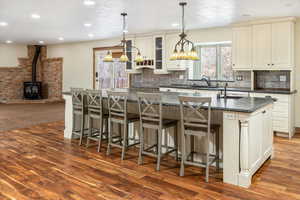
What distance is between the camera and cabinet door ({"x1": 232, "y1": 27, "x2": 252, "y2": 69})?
234 inches

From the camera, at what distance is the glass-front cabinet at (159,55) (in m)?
7.39

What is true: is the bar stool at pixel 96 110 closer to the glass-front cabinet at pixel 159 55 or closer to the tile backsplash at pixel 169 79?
the glass-front cabinet at pixel 159 55

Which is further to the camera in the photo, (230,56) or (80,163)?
(230,56)

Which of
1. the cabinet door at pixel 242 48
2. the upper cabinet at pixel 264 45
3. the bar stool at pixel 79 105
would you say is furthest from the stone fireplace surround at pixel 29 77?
the upper cabinet at pixel 264 45

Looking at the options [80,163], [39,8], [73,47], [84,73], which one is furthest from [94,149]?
[73,47]

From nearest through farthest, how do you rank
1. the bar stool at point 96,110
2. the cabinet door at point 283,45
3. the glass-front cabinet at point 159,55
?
the bar stool at point 96,110
the cabinet door at point 283,45
the glass-front cabinet at point 159,55

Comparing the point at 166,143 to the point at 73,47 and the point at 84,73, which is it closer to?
the point at 84,73

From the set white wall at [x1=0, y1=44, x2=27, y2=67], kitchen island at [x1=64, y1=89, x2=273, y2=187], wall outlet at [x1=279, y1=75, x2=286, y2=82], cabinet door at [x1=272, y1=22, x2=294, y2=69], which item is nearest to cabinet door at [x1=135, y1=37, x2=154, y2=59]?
cabinet door at [x1=272, y1=22, x2=294, y2=69]

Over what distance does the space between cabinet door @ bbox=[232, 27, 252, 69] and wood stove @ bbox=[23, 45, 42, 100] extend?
8791 mm

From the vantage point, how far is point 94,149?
14.9 ft

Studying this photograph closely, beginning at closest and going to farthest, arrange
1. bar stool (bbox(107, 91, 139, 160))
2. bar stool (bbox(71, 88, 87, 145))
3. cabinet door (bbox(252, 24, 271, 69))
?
bar stool (bbox(107, 91, 139, 160))
bar stool (bbox(71, 88, 87, 145))
cabinet door (bbox(252, 24, 271, 69))

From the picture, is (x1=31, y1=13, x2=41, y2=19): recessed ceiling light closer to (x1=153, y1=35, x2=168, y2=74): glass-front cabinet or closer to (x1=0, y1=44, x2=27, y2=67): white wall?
(x1=153, y1=35, x2=168, y2=74): glass-front cabinet

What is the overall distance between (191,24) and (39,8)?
340cm

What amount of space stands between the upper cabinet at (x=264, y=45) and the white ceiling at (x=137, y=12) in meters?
0.32
